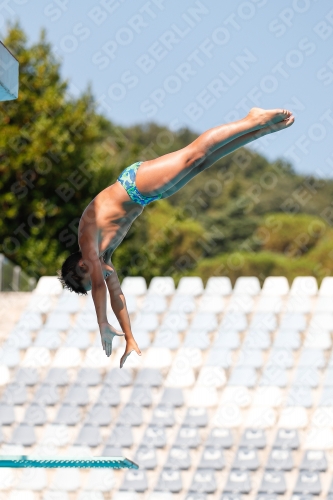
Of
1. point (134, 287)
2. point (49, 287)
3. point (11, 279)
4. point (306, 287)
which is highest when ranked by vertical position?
point (11, 279)

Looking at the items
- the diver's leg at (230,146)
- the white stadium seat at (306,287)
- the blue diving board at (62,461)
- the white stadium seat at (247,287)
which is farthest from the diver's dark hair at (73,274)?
the white stadium seat at (247,287)

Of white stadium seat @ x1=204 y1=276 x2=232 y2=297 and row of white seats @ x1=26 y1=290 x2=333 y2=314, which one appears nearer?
row of white seats @ x1=26 y1=290 x2=333 y2=314

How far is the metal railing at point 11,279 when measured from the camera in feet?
40.1

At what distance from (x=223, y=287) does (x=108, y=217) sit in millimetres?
7161

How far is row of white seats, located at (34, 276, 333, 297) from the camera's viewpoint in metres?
11.2

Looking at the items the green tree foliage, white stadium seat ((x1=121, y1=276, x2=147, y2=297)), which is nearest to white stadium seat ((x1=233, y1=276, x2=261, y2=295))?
white stadium seat ((x1=121, y1=276, x2=147, y2=297))

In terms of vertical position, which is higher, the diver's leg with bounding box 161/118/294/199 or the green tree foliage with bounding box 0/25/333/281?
the diver's leg with bounding box 161/118/294/199

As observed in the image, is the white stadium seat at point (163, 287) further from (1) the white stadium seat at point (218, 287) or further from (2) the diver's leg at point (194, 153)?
(2) the diver's leg at point (194, 153)

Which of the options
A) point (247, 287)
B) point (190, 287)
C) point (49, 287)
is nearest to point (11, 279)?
point (49, 287)

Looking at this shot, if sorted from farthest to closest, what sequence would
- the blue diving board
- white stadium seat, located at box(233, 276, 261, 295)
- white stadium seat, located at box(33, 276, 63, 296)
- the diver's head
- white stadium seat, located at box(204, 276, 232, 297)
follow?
white stadium seat, located at box(33, 276, 63, 296) < white stadium seat, located at box(204, 276, 232, 297) < white stadium seat, located at box(233, 276, 261, 295) < the blue diving board < the diver's head

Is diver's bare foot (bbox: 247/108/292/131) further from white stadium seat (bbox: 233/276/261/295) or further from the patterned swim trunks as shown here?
white stadium seat (bbox: 233/276/261/295)

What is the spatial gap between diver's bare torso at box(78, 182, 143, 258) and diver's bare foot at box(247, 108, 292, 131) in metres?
0.85

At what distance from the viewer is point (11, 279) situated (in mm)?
12695

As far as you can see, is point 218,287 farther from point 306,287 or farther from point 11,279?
point 11,279
